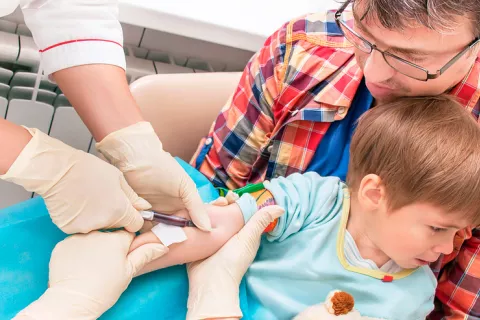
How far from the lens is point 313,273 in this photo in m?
1.27

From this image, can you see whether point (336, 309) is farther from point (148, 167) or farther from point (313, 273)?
point (148, 167)

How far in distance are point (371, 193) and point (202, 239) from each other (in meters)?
0.40

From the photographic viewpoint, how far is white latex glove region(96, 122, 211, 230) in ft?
4.00

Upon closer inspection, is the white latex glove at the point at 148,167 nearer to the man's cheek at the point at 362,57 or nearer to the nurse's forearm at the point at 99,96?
the nurse's forearm at the point at 99,96

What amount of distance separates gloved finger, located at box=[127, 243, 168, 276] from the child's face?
1.64 feet

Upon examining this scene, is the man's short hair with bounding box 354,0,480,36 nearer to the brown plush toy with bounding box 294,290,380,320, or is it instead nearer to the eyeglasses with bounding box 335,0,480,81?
the eyeglasses with bounding box 335,0,480,81

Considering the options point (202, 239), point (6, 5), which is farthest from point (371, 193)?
point (6, 5)

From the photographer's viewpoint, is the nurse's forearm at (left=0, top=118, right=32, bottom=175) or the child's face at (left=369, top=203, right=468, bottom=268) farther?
the child's face at (left=369, top=203, right=468, bottom=268)

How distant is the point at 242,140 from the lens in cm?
155

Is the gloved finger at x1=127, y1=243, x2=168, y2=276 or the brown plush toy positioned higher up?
the brown plush toy

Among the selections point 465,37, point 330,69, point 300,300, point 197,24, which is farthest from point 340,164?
point 197,24

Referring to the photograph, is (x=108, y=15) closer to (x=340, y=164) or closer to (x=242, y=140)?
(x=242, y=140)

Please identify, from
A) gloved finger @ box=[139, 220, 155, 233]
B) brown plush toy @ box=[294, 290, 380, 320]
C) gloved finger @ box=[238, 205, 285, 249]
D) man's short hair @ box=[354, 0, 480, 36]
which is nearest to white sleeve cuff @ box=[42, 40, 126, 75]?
gloved finger @ box=[139, 220, 155, 233]

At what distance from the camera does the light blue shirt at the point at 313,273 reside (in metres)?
1.27
